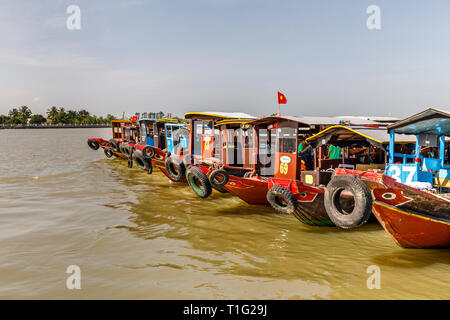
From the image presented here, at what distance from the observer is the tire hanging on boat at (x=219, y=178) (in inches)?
367

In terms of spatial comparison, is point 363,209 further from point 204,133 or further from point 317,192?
point 204,133

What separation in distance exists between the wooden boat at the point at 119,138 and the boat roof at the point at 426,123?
Result: 16.6 metres

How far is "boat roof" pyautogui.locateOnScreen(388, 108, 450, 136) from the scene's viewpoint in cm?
619

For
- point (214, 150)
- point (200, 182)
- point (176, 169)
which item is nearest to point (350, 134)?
point (200, 182)

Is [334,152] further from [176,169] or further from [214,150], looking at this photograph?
[176,169]

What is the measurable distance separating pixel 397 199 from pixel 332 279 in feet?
5.93

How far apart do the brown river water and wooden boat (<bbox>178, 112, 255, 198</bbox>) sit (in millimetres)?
847

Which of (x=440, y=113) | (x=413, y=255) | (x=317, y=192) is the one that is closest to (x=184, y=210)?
(x=317, y=192)

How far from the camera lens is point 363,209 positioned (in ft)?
18.7

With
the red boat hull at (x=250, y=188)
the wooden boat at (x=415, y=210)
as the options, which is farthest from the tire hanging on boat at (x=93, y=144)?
the wooden boat at (x=415, y=210)

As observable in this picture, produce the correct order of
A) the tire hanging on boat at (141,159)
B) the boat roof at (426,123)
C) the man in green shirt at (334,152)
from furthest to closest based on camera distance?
the tire hanging on boat at (141,159)
the man in green shirt at (334,152)
the boat roof at (426,123)

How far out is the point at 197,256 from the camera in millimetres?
5996

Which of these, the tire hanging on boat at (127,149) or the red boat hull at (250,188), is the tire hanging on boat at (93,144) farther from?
the red boat hull at (250,188)

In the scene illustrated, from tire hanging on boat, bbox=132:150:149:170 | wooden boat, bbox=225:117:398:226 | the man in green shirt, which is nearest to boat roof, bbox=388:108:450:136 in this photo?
wooden boat, bbox=225:117:398:226
